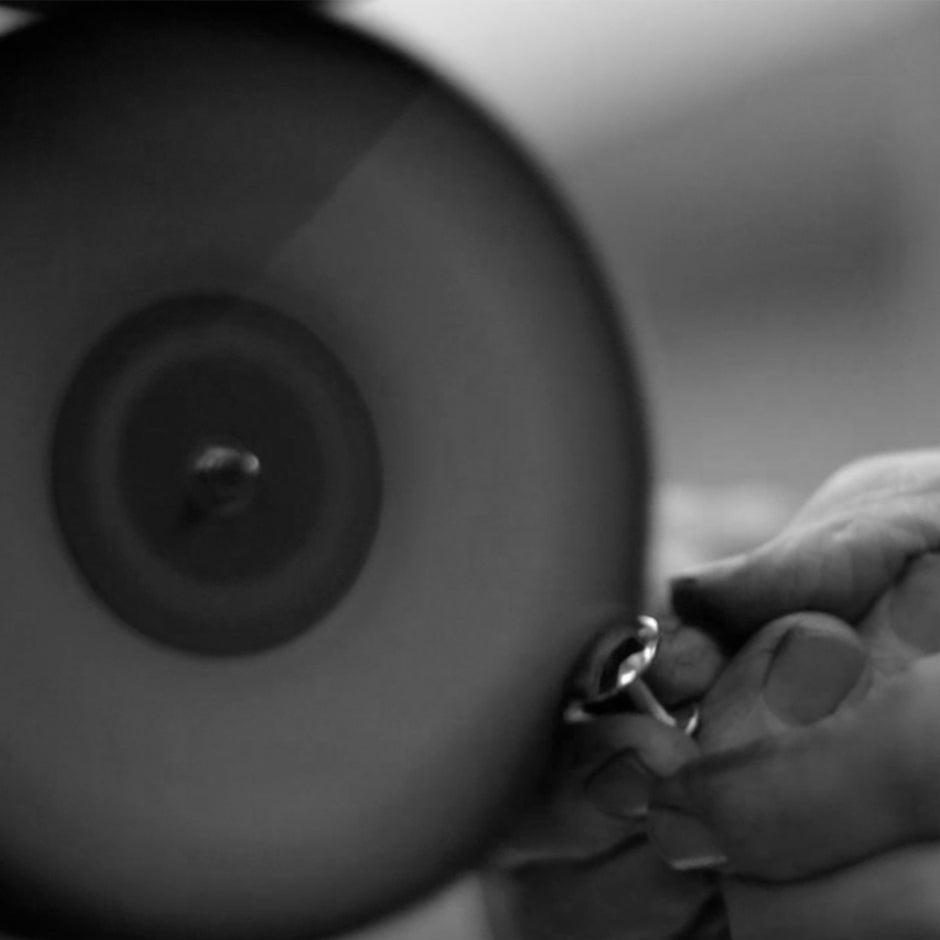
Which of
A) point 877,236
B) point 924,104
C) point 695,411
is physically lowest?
point 695,411

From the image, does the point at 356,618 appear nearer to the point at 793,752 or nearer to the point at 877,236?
the point at 793,752

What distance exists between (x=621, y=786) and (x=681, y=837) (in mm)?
20

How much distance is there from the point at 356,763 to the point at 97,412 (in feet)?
0.33

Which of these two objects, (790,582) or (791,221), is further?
(791,221)

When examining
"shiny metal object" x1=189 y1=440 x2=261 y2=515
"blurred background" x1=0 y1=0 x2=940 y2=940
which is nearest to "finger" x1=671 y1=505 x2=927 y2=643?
"shiny metal object" x1=189 y1=440 x2=261 y2=515

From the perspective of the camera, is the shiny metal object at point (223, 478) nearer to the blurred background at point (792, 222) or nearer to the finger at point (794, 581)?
the finger at point (794, 581)

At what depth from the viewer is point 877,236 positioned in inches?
69.4

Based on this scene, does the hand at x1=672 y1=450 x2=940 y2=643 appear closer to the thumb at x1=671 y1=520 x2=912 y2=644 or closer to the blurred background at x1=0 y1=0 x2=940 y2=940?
the thumb at x1=671 y1=520 x2=912 y2=644

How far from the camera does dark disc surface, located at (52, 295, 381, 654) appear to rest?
1.29ft

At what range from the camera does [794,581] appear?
0.42m

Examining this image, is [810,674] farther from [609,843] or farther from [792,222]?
[792,222]

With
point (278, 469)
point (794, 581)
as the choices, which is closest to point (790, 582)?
point (794, 581)

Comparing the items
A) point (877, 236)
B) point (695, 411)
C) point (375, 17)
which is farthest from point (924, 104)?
point (375, 17)

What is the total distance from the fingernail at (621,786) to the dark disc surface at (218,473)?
→ 0.08 metres
